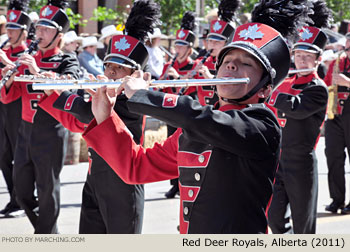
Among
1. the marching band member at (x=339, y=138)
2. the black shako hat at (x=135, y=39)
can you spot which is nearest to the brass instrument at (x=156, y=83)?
the black shako hat at (x=135, y=39)

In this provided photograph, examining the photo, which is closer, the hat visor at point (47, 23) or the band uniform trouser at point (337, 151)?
the hat visor at point (47, 23)

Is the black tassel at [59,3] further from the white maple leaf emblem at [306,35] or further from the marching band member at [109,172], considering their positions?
the white maple leaf emblem at [306,35]

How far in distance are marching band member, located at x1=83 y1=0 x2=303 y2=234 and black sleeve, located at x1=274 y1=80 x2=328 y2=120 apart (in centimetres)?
268

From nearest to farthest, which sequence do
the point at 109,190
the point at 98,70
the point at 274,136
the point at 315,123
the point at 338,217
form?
the point at 274,136
the point at 109,190
the point at 315,123
the point at 338,217
the point at 98,70

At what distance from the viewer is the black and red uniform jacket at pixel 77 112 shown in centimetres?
415

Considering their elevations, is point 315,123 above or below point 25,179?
above

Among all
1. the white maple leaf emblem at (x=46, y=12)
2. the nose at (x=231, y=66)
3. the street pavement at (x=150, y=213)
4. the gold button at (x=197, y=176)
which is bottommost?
the street pavement at (x=150, y=213)

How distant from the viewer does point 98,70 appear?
1136cm

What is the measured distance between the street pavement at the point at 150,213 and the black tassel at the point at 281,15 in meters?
3.57

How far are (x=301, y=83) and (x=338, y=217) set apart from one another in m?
2.13

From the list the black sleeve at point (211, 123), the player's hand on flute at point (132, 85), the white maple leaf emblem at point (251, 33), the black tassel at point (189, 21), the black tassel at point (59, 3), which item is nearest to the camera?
the black sleeve at point (211, 123)

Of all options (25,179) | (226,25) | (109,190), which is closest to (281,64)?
(109,190)

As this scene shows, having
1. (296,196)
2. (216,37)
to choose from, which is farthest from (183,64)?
(296,196)

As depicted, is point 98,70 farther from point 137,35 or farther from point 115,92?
point 115,92
